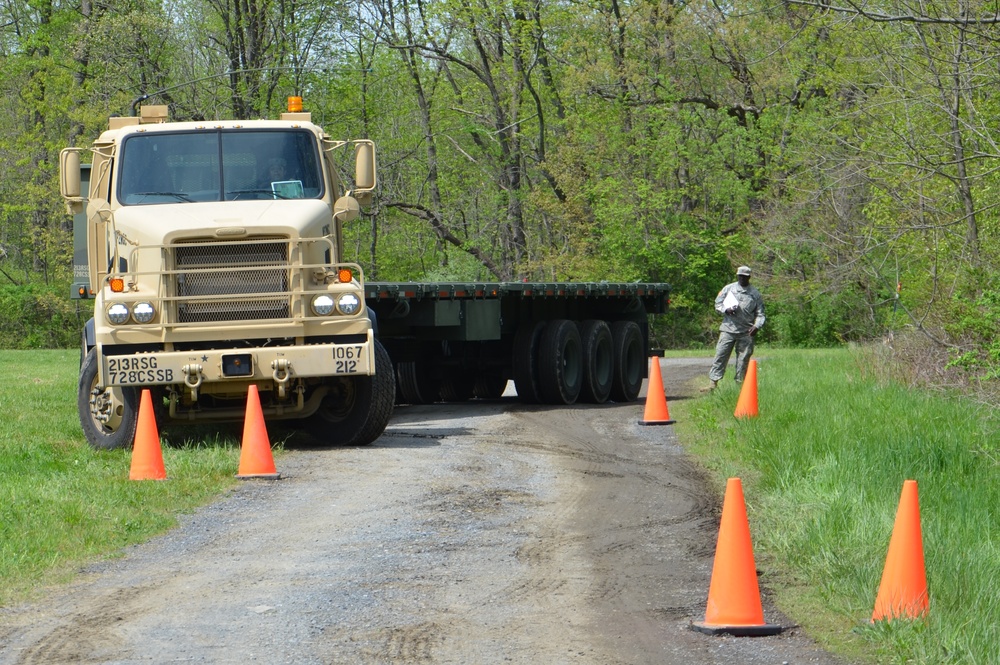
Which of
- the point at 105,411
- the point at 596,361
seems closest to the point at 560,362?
the point at 596,361

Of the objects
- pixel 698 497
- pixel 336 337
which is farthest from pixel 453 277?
pixel 698 497

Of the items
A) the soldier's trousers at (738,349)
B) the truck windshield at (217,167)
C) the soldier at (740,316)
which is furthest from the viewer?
the soldier's trousers at (738,349)

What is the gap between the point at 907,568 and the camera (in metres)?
5.61

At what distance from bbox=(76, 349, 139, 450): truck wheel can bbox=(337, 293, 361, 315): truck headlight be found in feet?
6.45

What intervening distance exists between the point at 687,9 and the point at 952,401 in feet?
86.3

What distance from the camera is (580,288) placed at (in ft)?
61.7

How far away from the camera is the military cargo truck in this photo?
11727 mm

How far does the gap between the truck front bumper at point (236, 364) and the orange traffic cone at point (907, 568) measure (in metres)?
6.78

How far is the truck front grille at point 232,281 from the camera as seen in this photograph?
Result: 1203 centimetres

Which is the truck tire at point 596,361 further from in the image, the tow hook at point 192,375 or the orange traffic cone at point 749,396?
the tow hook at point 192,375

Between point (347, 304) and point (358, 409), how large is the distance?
1.09 m

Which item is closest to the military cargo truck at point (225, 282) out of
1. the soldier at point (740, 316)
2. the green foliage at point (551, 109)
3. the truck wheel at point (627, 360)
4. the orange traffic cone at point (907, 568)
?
the soldier at point (740, 316)

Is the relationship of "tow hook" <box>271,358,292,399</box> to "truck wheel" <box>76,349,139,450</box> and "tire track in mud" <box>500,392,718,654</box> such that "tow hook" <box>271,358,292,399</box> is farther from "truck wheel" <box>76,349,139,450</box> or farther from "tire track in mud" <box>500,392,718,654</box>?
"tire track in mud" <box>500,392,718,654</box>

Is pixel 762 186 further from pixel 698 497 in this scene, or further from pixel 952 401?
pixel 698 497
